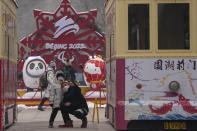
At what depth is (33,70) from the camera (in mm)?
28422

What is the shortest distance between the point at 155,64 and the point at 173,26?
2.84ft

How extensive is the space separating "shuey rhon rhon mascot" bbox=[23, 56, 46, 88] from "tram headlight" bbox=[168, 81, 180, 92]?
646 inches

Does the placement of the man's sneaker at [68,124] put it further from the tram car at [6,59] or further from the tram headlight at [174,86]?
the tram headlight at [174,86]

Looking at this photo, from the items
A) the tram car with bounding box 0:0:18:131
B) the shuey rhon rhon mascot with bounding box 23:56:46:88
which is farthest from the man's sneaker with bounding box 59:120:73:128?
the shuey rhon rhon mascot with bounding box 23:56:46:88

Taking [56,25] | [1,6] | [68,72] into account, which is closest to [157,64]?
[1,6]

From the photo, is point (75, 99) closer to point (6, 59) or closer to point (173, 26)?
point (6, 59)

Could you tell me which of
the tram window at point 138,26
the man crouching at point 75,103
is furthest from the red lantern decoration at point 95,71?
the tram window at point 138,26

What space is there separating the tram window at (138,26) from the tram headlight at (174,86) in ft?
2.94

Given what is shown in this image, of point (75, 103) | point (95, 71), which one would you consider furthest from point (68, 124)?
point (95, 71)

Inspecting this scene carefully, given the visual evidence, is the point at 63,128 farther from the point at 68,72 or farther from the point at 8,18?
the point at 68,72

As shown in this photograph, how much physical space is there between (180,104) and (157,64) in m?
0.93

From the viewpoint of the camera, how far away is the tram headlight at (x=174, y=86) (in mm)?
12352

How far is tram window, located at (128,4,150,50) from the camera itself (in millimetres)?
12508

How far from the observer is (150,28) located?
41.1ft
